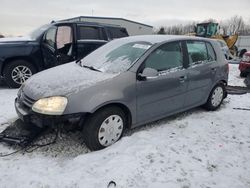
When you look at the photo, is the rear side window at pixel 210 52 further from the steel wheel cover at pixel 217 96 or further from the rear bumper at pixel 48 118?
the rear bumper at pixel 48 118

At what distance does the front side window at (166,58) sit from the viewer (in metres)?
4.34

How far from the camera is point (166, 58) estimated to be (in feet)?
15.0

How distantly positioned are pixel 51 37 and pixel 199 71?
4205 millimetres

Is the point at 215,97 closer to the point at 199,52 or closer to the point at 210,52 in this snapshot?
the point at 210,52

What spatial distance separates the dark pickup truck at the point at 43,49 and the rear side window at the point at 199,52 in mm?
3342

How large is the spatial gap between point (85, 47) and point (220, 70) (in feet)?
12.0

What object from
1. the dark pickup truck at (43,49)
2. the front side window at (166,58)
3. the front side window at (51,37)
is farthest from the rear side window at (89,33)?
the front side window at (166,58)

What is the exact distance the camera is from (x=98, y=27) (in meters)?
8.17

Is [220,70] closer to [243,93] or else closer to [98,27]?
[243,93]

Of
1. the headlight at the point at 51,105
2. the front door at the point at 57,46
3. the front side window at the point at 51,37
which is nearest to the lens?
the headlight at the point at 51,105

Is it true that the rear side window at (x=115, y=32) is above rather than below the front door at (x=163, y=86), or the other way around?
above

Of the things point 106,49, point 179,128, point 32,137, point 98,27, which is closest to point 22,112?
point 32,137

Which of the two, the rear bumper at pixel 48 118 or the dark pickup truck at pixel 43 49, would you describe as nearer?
the rear bumper at pixel 48 118

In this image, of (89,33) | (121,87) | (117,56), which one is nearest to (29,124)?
(121,87)
